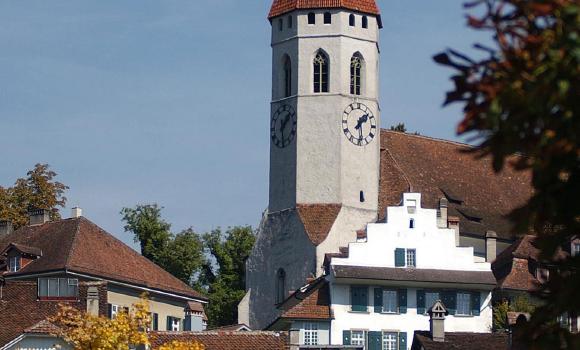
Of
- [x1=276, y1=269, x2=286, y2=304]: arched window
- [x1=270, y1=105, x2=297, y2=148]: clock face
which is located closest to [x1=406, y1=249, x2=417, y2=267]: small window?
[x1=276, y1=269, x2=286, y2=304]: arched window

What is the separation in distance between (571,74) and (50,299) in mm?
45634

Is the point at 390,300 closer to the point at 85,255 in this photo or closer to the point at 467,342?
the point at 85,255

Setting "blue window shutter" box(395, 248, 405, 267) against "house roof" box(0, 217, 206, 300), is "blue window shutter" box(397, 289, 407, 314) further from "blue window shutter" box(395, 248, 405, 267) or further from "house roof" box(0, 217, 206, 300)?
"house roof" box(0, 217, 206, 300)

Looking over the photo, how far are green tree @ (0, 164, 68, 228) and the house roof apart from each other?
661 cm

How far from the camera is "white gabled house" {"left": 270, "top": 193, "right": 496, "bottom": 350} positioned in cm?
7025

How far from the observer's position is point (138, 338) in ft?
107

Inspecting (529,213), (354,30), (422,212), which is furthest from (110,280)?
(529,213)

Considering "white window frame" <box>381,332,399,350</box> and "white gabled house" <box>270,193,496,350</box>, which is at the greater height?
"white gabled house" <box>270,193,496,350</box>

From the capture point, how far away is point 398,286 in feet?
233

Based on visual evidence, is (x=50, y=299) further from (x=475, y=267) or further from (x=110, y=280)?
(x=475, y=267)

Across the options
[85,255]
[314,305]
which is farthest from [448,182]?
[85,255]

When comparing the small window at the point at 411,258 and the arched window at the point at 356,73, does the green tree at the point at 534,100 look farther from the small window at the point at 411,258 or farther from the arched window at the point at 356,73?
the arched window at the point at 356,73

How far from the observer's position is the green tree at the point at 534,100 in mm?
9828

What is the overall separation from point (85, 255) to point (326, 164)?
68.1 feet
